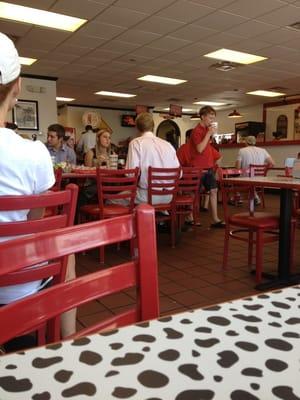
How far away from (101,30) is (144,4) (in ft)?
3.80

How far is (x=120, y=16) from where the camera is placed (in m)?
4.95

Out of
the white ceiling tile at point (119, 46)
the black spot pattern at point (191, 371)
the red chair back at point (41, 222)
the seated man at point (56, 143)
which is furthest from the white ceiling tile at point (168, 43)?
the black spot pattern at point (191, 371)

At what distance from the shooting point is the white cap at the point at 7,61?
43.8 inches

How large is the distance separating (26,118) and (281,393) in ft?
29.0

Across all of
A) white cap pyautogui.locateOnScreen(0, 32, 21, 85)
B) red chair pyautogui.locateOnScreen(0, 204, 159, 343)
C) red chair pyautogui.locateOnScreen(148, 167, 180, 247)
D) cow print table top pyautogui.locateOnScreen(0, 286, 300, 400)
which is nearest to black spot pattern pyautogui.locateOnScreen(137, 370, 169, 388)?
cow print table top pyautogui.locateOnScreen(0, 286, 300, 400)

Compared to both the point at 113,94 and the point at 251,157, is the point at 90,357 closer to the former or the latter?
the point at 251,157

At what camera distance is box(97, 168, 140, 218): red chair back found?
3447 millimetres

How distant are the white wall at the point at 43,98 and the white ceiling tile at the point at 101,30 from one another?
10.6ft

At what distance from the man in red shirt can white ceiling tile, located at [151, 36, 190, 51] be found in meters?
1.59

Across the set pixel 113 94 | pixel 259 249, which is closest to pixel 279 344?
pixel 259 249

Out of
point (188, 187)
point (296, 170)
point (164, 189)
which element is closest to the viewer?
point (296, 170)

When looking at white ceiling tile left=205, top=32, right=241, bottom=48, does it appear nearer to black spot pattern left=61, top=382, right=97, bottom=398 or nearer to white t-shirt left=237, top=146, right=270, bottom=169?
white t-shirt left=237, top=146, right=270, bottom=169

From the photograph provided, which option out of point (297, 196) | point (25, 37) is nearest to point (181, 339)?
point (297, 196)

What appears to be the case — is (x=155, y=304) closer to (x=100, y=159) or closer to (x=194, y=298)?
(x=194, y=298)
